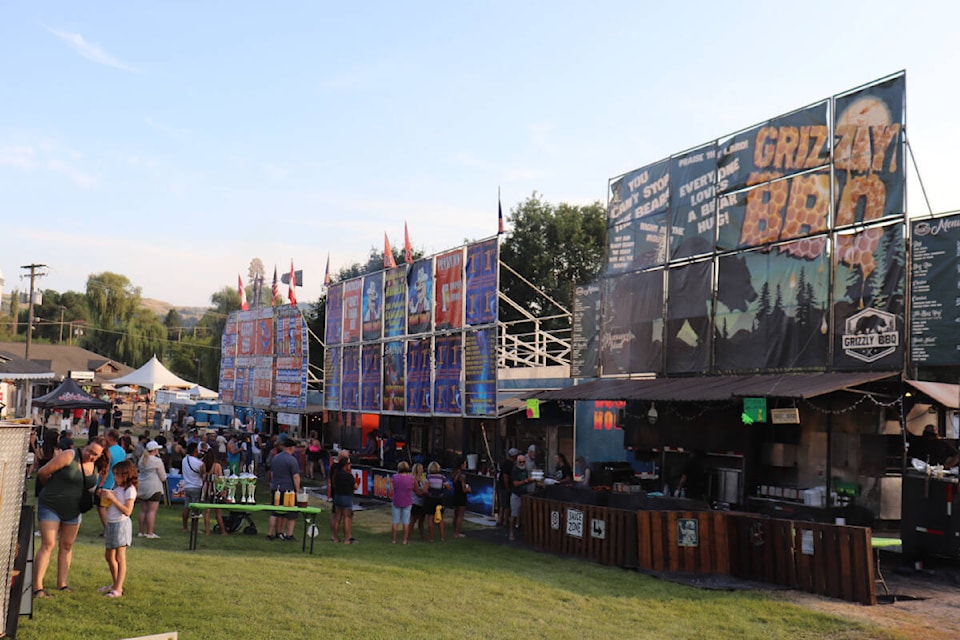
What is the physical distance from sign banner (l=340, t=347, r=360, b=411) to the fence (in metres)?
15.5

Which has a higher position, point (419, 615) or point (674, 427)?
point (674, 427)

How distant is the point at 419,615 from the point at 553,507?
6937 millimetres

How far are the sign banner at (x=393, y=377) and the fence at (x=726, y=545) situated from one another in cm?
1216

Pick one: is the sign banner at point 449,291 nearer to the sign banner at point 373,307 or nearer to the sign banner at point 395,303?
the sign banner at point 395,303

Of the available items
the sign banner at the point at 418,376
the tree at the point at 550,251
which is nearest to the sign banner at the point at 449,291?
the sign banner at the point at 418,376

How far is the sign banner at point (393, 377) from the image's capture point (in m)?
28.4

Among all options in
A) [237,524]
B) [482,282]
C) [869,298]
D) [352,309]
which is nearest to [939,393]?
[869,298]

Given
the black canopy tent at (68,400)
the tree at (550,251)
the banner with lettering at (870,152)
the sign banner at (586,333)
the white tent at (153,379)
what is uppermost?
the tree at (550,251)

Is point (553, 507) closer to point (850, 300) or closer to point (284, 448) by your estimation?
point (284, 448)

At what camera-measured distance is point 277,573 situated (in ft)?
40.4

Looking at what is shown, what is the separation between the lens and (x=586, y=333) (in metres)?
24.8

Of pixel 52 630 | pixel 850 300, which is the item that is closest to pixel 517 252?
pixel 850 300

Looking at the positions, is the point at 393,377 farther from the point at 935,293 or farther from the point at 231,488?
the point at 935,293

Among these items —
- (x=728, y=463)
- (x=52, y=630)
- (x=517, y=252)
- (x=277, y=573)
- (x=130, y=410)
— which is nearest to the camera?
(x=52, y=630)
